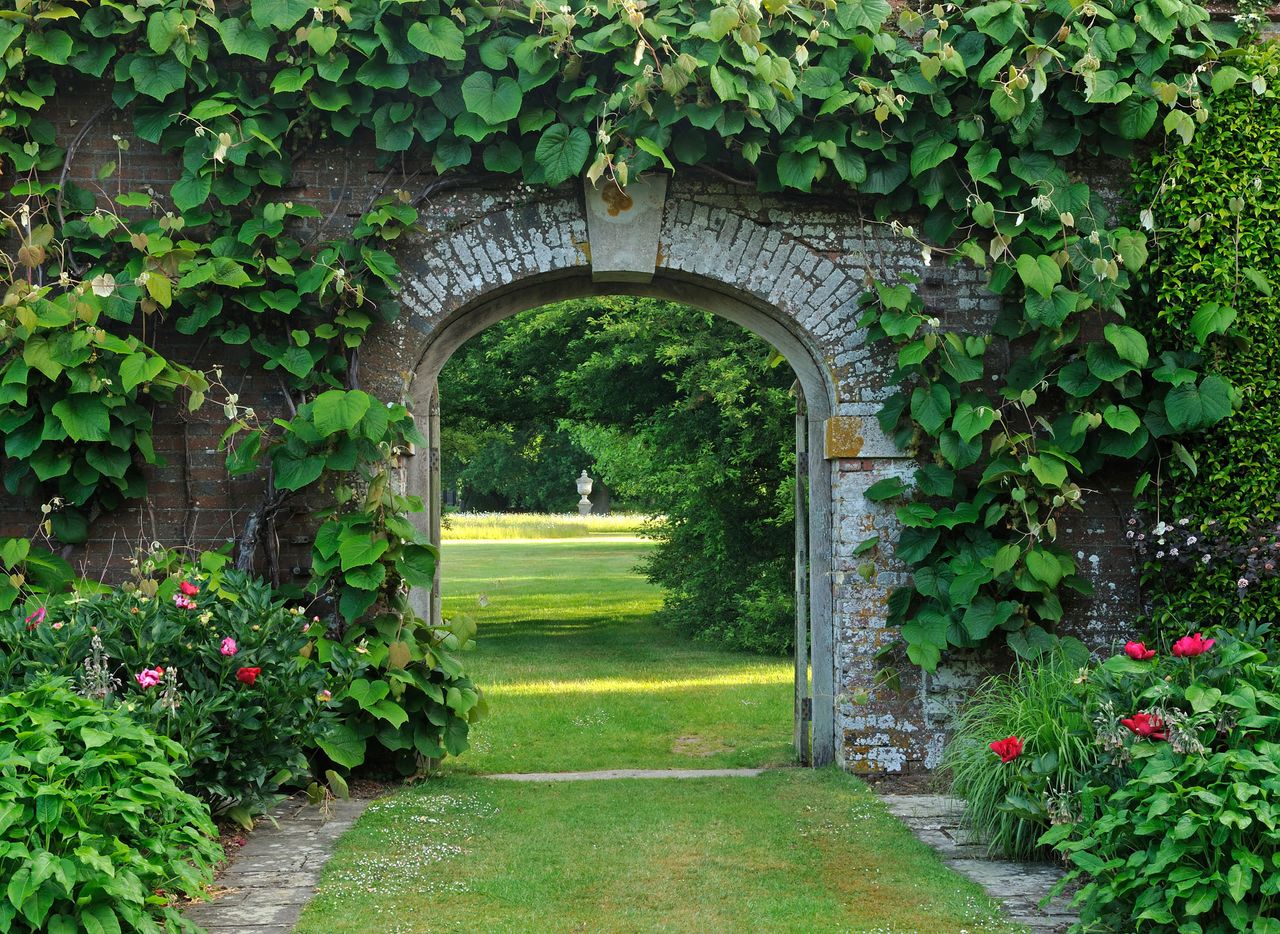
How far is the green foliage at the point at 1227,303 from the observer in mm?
6133

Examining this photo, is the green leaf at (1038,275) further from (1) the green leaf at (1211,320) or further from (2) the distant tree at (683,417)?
(2) the distant tree at (683,417)

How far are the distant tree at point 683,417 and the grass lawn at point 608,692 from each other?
690 mm

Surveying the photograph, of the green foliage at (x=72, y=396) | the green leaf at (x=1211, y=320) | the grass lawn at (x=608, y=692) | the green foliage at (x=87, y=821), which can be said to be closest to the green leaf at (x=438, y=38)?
the green foliage at (x=72, y=396)

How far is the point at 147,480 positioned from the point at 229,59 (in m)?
2.11

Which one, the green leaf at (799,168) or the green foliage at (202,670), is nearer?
the green foliage at (202,670)

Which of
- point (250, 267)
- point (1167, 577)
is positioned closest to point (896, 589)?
point (1167, 577)

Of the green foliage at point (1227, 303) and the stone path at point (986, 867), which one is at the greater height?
the green foliage at point (1227, 303)

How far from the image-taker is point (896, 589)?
653cm

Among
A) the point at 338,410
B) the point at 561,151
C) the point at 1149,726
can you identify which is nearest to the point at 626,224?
the point at 561,151

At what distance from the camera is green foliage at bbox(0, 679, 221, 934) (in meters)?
3.34

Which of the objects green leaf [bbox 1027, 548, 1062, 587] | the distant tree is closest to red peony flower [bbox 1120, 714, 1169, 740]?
green leaf [bbox 1027, 548, 1062, 587]

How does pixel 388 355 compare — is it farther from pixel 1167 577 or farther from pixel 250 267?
pixel 1167 577

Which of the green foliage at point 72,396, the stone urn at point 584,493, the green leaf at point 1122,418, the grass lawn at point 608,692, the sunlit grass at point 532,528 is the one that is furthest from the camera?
the stone urn at point 584,493

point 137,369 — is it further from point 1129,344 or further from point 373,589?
point 1129,344
